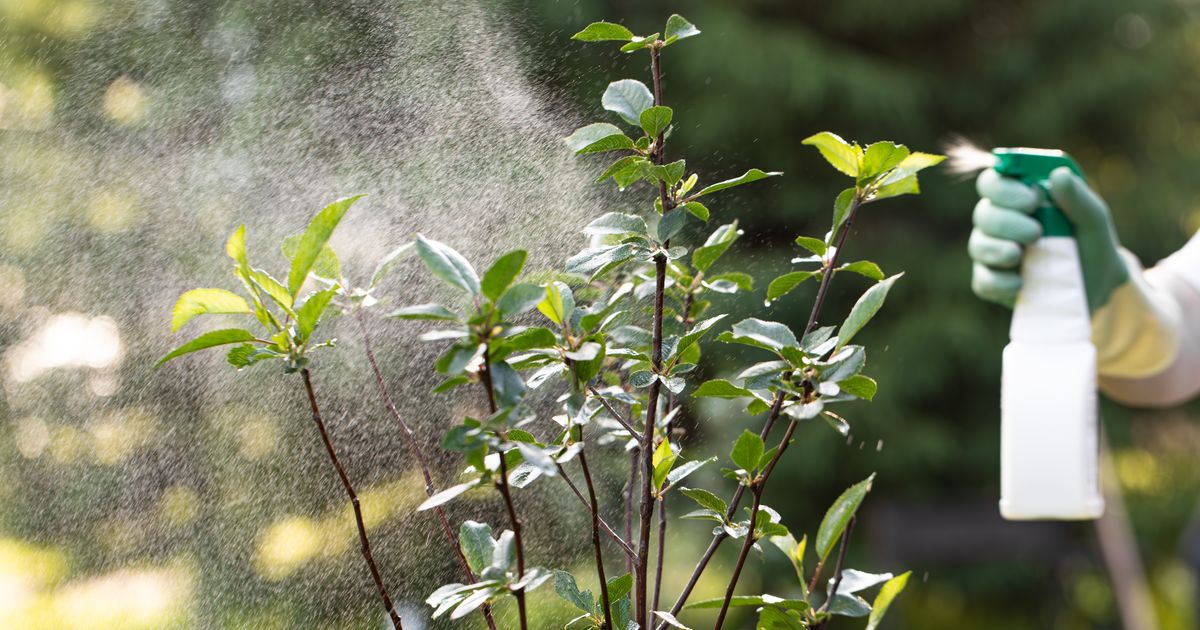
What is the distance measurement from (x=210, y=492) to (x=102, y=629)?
395 millimetres

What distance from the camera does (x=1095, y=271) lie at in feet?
5.47

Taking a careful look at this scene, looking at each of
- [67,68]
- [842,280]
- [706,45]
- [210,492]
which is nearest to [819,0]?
[706,45]

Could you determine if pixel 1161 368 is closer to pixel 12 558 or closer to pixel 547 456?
pixel 547 456

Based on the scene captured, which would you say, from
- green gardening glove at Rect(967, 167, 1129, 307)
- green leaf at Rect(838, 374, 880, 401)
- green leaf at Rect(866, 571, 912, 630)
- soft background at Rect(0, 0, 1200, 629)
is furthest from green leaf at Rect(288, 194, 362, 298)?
green gardening glove at Rect(967, 167, 1129, 307)

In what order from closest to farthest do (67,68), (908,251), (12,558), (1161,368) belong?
(1161,368) → (12,558) → (67,68) → (908,251)

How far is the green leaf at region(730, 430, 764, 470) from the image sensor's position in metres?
0.73

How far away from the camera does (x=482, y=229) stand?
1.51m

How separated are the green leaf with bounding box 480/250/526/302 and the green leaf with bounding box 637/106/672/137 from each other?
0.64 ft

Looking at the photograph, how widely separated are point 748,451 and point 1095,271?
3.80 ft

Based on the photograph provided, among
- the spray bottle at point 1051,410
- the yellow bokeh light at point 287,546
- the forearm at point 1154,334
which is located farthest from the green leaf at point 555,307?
the yellow bokeh light at point 287,546

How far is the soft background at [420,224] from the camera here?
172 cm

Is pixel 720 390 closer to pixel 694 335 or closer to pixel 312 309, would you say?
pixel 694 335

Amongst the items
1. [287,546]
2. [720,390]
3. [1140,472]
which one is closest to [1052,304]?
[720,390]

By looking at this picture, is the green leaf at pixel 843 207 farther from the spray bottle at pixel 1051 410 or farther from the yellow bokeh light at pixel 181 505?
the yellow bokeh light at pixel 181 505
